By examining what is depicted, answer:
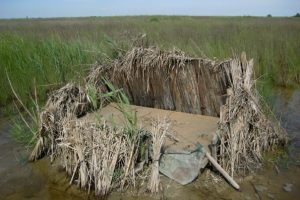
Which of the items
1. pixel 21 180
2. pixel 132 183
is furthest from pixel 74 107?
pixel 132 183

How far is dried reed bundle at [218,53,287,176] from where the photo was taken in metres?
3.79

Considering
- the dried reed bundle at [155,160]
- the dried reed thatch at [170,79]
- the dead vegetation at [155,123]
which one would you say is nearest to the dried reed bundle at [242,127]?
the dead vegetation at [155,123]

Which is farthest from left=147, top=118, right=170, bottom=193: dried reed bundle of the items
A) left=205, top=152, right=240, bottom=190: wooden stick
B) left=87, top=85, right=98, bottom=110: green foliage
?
left=87, top=85, right=98, bottom=110: green foliage

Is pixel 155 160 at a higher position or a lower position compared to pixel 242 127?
lower

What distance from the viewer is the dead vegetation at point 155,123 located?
3.64 meters

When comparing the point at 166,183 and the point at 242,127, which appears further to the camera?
the point at 242,127

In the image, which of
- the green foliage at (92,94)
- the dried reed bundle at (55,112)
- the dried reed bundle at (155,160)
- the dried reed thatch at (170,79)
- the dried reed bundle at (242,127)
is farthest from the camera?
the green foliage at (92,94)

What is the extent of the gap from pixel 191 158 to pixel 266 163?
42.2 inches

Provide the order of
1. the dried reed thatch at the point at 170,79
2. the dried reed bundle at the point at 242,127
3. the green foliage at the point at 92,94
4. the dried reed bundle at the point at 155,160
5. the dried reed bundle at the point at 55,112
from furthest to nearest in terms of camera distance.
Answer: the green foliage at the point at 92,94 < the dried reed thatch at the point at 170,79 < the dried reed bundle at the point at 55,112 < the dried reed bundle at the point at 242,127 < the dried reed bundle at the point at 155,160

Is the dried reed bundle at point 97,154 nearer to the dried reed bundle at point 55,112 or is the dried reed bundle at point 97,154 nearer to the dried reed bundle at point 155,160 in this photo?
the dried reed bundle at point 155,160

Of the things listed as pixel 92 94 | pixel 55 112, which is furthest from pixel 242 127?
pixel 55 112

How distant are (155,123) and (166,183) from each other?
64cm

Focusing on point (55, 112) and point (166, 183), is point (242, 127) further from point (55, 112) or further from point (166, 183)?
point (55, 112)

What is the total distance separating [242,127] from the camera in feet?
12.8
